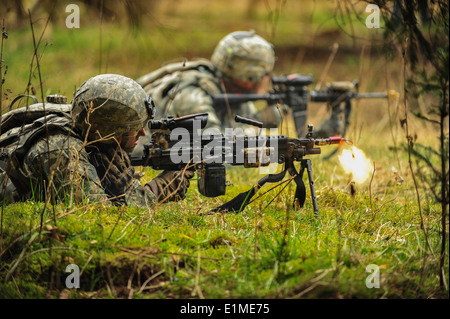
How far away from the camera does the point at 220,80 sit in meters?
7.57

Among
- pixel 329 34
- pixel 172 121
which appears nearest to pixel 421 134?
pixel 172 121

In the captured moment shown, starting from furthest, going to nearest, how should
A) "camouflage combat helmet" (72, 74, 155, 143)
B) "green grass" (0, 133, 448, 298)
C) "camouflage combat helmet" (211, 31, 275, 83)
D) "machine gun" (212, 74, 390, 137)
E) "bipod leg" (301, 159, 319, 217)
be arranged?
"machine gun" (212, 74, 390, 137), "camouflage combat helmet" (211, 31, 275, 83), "bipod leg" (301, 159, 319, 217), "camouflage combat helmet" (72, 74, 155, 143), "green grass" (0, 133, 448, 298)

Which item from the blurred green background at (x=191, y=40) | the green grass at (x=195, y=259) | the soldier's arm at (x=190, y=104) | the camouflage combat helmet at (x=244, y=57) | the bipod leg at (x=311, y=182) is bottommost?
the green grass at (x=195, y=259)

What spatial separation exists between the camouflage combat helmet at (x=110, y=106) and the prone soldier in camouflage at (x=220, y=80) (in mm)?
2629

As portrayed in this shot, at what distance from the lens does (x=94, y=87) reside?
3988mm

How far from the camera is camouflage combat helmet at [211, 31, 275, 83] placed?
7.22 metres

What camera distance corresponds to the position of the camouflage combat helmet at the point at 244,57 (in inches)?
284

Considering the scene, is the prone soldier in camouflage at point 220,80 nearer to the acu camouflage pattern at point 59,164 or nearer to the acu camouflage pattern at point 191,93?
the acu camouflage pattern at point 191,93

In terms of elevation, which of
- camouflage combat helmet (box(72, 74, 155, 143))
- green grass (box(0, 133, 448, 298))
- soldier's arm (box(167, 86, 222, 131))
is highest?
soldier's arm (box(167, 86, 222, 131))

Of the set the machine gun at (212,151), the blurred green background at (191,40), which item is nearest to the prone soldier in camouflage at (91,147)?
the machine gun at (212,151)

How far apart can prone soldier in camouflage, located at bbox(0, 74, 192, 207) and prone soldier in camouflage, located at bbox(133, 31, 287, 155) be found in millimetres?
2604

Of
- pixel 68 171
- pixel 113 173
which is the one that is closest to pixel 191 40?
pixel 113 173

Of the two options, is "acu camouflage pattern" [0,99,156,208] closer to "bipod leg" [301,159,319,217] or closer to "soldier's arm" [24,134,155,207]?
"soldier's arm" [24,134,155,207]

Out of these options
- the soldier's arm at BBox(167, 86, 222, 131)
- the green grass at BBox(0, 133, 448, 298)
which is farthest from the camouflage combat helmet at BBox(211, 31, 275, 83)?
the green grass at BBox(0, 133, 448, 298)
